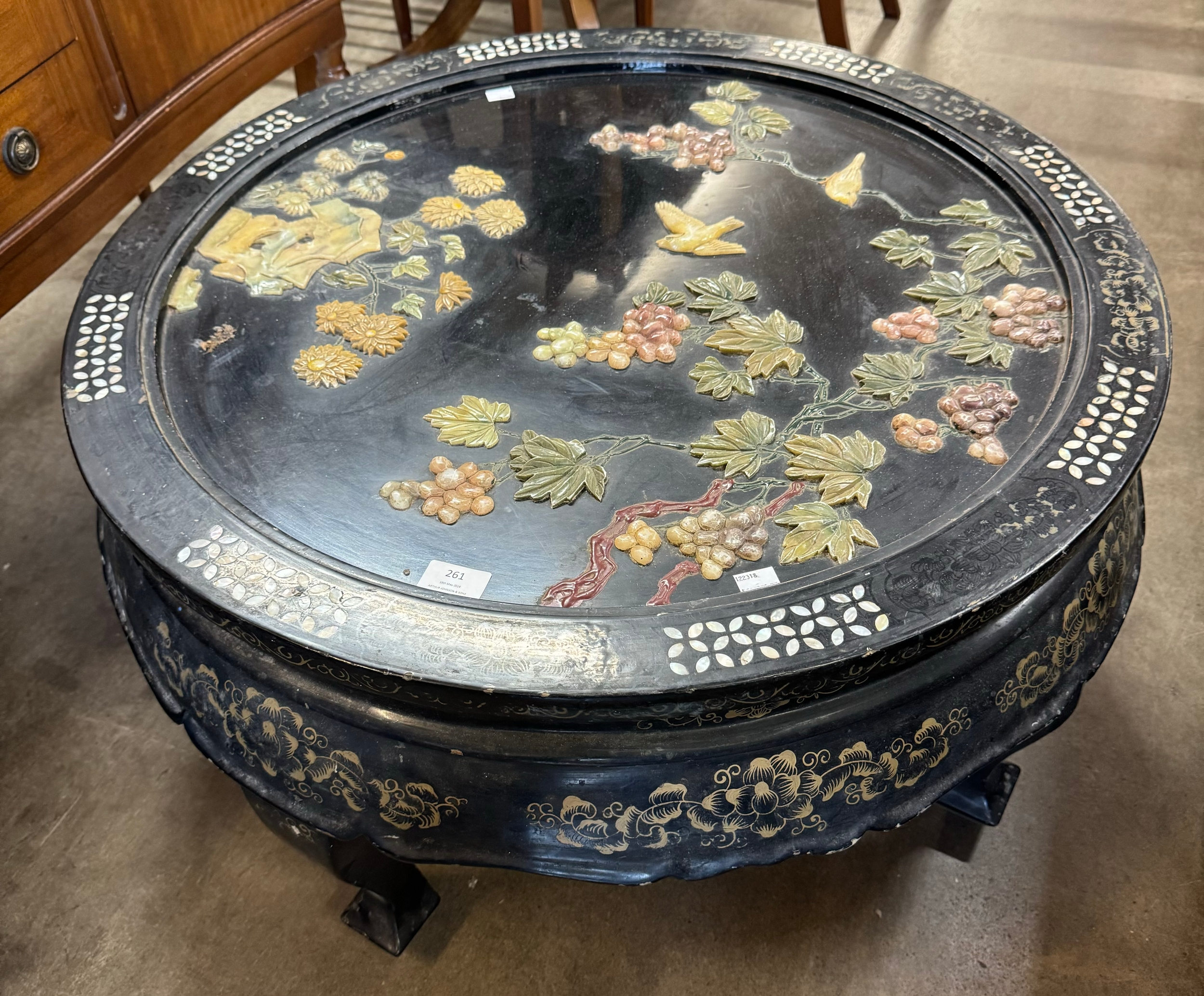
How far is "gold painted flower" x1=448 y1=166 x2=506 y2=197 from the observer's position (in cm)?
184

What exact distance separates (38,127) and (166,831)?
4.36 feet

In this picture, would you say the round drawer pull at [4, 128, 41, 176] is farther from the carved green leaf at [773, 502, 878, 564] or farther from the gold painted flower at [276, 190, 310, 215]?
the carved green leaf at [773, 502, 878, 564]

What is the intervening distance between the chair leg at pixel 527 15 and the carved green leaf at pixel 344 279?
1.47 m

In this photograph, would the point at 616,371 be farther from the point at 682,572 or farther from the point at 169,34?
the point at 169,34

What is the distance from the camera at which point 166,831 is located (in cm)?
182

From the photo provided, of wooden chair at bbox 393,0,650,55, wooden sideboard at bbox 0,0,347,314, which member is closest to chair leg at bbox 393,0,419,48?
wooden chair at bbox 393,0,650,55

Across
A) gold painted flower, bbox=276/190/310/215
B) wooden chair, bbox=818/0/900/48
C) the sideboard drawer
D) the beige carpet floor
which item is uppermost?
the sideboard drawer

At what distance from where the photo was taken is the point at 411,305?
162cm

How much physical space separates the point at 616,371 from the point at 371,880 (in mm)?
835

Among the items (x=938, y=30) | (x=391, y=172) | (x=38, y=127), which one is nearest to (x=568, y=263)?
(x=391, y=172)

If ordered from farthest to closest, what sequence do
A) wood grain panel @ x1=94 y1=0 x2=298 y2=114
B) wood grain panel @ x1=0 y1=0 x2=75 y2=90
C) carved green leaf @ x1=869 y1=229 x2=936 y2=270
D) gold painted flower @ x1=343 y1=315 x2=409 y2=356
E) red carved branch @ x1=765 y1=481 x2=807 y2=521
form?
wood grain panel @ x1=94 y1=0 x2=298 y2=114, wood grain panel @ x1=0 y1=0 x2=75 y2=90, carved green leaf @ x1=869 y1=229 x2=936 y2=270, gold painted flower @ x1=343 y1=315 x2=409 y2=356, red carved branch @ x1=765 y1=481 x2=807 y2=521

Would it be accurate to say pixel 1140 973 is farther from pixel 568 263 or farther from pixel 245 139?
pixel 245 139

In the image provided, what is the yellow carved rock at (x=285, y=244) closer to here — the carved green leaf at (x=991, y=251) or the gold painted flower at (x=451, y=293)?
the gold painted flower at (x=451, y=293)

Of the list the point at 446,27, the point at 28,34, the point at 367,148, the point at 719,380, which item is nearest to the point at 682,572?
the point at 719,380
